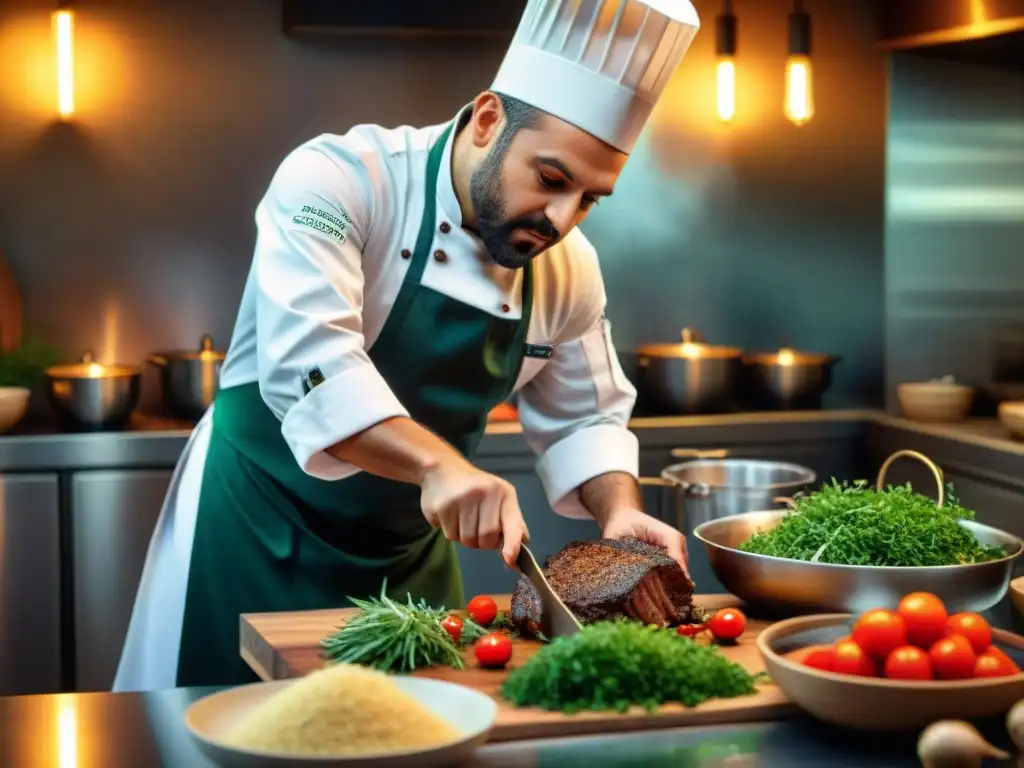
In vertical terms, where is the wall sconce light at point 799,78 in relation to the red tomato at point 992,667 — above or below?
above

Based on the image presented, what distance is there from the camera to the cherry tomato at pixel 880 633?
4.79 ft

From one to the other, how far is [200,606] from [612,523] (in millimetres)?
742

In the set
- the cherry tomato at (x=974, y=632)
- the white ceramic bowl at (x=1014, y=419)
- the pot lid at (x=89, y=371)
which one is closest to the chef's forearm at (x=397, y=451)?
the cherry tomato at (x=974, y=632)

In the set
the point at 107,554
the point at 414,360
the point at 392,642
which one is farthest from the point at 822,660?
the point at 107,554

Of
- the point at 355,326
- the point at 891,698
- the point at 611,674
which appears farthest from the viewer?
the point at 355,326

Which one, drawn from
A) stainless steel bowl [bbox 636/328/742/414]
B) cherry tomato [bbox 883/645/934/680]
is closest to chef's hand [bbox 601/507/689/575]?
cherry tomato [bbox 883/645/934/680]

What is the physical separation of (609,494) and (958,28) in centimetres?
222

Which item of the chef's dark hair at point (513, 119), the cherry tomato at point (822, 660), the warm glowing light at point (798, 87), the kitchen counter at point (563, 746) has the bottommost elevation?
the kitchen counter at point (563, 746)

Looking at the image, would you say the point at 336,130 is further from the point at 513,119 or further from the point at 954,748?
the point at 954,748

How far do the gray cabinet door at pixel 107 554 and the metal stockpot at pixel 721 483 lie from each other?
4.47ft

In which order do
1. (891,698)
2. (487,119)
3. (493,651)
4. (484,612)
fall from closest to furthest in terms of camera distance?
(891,698) → (493,651) → (484,612) → (487,119)

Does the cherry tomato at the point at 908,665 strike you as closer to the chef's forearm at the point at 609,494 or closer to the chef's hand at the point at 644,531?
the chef's hand at the point at 644,531

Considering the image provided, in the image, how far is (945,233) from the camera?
432 centimetres

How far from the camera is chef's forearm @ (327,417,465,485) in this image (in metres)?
1.87
